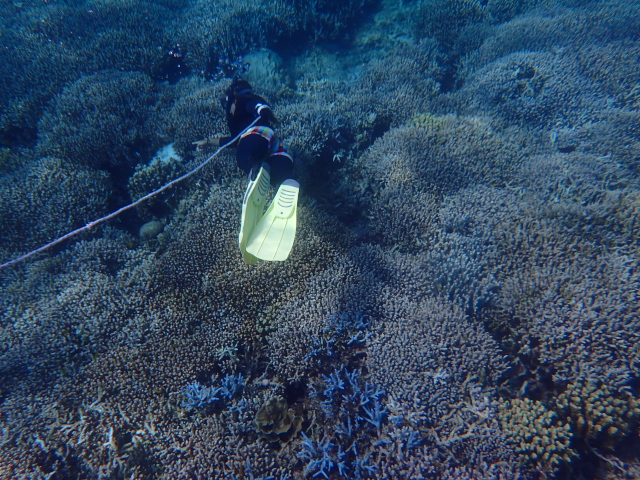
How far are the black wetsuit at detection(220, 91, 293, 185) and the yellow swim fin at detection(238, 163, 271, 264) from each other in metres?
0.15

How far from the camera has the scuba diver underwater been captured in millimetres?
2744

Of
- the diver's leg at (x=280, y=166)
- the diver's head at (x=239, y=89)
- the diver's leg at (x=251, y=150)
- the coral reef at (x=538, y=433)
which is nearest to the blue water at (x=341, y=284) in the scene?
the coral reef at (x=538, y=433)

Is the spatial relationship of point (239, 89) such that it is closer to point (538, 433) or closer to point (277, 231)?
point (277, 231)

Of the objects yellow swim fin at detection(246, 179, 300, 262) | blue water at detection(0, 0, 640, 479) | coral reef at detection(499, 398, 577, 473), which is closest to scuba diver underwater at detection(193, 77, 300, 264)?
yellow swim fin at detection(246, 179, 300, 262)

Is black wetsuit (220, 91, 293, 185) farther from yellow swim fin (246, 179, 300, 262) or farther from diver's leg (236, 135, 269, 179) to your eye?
yellow swim fin (246, 179, 300, 262)

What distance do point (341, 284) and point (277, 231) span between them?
837mm

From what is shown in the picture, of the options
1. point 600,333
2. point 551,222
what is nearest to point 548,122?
point 551,222

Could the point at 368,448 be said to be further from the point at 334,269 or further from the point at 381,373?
the point at 334,269

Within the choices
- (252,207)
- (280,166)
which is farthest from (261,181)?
(280,166)

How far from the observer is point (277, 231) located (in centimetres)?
280

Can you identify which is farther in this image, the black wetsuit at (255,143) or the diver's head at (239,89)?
the diver's head at (239,89)

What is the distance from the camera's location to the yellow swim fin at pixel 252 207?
2.76 metres

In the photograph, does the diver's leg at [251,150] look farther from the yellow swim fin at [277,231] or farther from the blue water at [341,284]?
the blue water at [341,284]

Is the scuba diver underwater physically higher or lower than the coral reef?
higher
